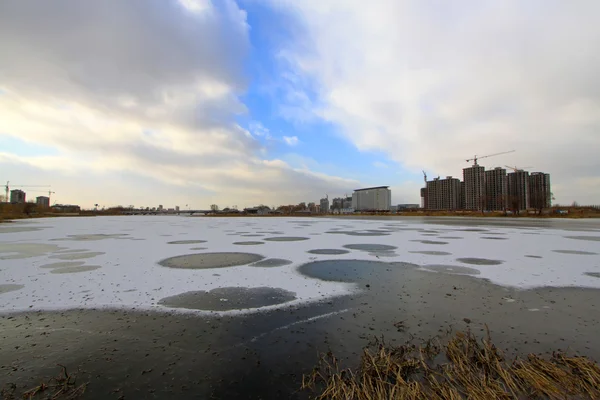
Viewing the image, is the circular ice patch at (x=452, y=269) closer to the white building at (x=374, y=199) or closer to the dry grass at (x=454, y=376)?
the dry grass at (x=454, y=376)

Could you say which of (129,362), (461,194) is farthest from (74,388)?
(461,194)

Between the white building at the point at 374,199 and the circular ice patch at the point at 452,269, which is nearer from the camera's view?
the circular ice patch at the point at 452,269

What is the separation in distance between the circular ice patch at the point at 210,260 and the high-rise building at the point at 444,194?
135 m

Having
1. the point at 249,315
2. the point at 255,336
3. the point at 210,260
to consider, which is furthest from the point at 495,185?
the point at 255,336

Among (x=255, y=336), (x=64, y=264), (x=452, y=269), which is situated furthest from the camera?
(x=64, y=264)

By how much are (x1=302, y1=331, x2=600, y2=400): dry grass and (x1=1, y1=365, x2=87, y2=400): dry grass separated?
8.77 feet

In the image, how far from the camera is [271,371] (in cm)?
375

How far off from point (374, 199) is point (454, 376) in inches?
6496

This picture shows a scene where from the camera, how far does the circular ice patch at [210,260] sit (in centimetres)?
998

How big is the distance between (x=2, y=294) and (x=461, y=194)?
141919mm

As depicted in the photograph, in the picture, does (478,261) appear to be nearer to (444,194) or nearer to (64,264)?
(64,264)

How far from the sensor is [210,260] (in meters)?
11.0

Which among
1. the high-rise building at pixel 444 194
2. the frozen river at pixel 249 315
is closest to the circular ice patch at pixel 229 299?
the frozen river at pixel 249 315

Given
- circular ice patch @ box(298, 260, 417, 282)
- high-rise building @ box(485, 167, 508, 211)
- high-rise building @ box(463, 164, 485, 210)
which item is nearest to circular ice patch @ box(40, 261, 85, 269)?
circular ice patch @ box(298, 260, 417, 282)
